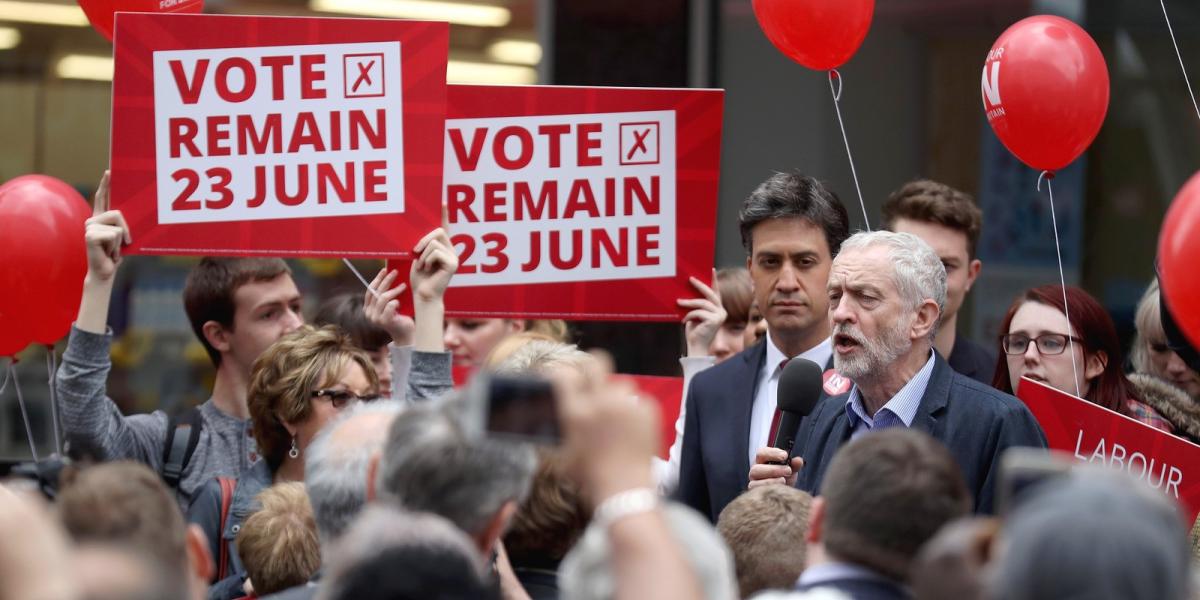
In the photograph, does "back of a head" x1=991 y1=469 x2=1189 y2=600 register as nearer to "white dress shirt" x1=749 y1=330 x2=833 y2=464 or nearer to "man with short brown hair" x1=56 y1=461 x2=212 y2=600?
"man with short brown hair" x1=56 y1=461 x2=212 y2=600

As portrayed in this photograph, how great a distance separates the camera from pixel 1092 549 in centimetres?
225

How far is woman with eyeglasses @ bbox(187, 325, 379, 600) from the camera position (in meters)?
4.74

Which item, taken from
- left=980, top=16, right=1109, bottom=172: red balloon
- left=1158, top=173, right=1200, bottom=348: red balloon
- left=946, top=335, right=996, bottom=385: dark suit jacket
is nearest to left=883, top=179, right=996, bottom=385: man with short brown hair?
left=946, top=335, right=996, bottom=385: dark suit jacket

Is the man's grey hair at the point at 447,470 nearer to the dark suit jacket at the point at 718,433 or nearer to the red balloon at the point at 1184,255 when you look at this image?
the red balloon at the point at 1184,255

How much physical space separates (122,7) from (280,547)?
252 cm

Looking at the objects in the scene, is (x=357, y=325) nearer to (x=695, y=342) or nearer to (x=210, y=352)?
(x=210, y=352)

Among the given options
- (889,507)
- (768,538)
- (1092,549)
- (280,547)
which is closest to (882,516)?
(889,507)

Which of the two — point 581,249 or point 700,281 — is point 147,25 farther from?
point 700,281

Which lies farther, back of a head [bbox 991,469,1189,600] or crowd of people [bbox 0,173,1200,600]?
crowd of people [bbox 0,173,1200,600]

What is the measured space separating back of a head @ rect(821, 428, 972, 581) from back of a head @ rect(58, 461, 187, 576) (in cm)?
114

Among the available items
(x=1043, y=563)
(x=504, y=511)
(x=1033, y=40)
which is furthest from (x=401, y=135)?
(x=1043, y=563)

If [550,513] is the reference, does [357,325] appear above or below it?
above

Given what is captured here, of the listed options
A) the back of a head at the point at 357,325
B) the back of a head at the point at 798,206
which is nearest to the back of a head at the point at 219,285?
the back of a head at the point at 357,325

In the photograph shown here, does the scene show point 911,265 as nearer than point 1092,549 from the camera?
No
